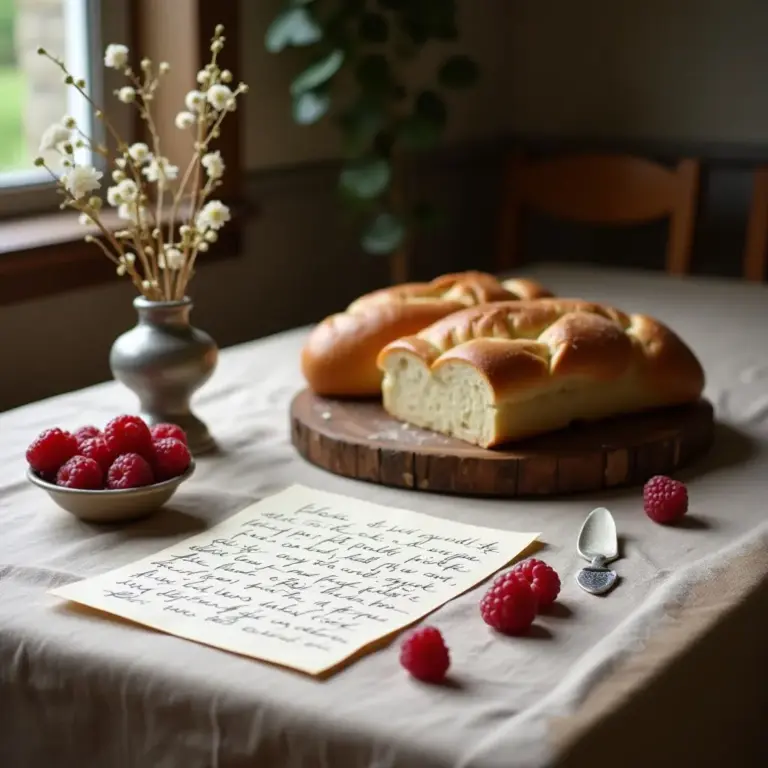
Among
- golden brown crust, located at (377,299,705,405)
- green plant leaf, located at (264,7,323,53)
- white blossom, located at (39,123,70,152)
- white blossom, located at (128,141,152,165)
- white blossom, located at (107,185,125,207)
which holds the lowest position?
golden brown crust, located at (377,299,705,405)

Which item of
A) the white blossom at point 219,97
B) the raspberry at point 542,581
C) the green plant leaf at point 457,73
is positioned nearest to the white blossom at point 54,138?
the white blossom at point 219,97

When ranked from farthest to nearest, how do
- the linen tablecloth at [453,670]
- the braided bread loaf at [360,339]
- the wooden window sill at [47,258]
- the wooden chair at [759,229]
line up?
the wooden chair at [759,229], the wooden window sill at [47,258], the braided bread loaf at [360,339], the linen tablecloth at [453,670]

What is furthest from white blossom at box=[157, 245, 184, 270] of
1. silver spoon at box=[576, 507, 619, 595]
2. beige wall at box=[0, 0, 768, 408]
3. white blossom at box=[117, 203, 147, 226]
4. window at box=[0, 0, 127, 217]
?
window at box=[0, 0, 127, 217]

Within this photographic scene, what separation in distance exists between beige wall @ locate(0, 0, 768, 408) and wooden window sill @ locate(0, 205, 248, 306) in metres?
0.06

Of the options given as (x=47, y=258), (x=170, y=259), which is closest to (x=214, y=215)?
(x=170, y=259)

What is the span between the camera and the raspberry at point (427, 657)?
798 millimetres

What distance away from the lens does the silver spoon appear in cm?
96

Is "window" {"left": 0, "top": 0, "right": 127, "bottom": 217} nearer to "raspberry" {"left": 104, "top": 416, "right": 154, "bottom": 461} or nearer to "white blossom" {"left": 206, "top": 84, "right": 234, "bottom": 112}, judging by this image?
"white blossom" {"left": 206, "top": 84, "right": 234, "bottom": 112}

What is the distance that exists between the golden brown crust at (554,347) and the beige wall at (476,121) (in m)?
0.82

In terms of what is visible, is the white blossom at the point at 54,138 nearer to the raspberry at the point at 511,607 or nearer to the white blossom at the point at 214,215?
the white blossom at the point at 214,215

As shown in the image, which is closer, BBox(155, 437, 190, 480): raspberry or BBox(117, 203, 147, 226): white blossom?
BBox(155, 437, 190, 480): raspberry

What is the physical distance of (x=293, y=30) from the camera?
2158mm

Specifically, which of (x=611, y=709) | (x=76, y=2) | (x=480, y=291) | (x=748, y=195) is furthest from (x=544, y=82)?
(x=611, y=709)

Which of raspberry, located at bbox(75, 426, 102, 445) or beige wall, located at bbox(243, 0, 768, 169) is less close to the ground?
beige wall, located at bbox(243, 0, 768, 169)
